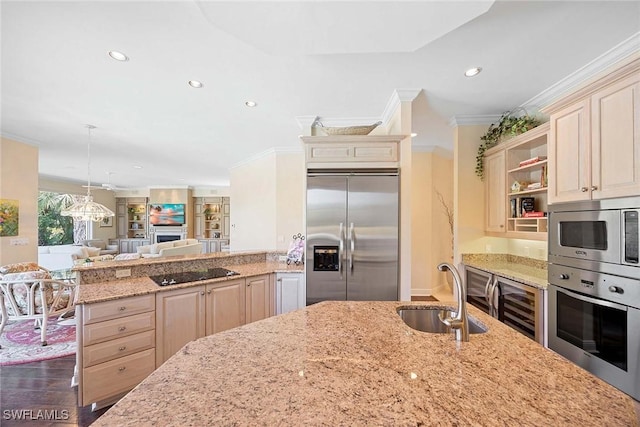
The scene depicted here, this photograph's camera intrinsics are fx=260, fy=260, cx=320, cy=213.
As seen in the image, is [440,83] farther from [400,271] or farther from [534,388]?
[534,388]

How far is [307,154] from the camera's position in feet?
9.71

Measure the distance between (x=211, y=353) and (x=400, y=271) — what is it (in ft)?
6.97

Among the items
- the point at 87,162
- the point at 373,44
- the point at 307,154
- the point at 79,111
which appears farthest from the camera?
the point at 87,162

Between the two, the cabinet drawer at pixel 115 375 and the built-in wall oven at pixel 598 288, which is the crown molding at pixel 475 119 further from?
the cabinet drawer at pixel 115 375

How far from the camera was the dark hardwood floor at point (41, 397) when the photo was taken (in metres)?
1.90

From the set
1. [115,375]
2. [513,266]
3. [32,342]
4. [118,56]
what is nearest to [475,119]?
[513,266]

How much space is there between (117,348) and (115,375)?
0.66 ft

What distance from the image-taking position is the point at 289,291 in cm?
307

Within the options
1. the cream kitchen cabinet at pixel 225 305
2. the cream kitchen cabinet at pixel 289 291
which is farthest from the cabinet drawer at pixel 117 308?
the cream kitchen cabinet at pixel 289 291

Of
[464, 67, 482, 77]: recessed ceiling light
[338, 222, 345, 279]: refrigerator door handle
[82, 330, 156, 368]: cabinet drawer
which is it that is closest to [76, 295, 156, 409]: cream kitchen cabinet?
[82, 330, 156, 368]: cabinet drawer

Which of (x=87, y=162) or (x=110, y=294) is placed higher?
(x=87, y=162)

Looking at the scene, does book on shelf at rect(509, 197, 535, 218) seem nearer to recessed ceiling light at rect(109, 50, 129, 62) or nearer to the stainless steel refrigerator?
the stainless steel refrigerator

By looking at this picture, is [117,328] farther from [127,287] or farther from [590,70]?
[590,70]

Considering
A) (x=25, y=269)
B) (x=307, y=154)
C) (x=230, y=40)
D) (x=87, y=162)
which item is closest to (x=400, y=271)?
(x=307, y=154)
